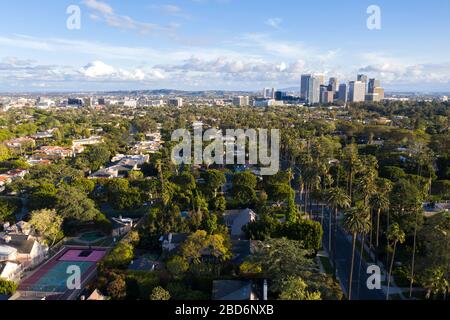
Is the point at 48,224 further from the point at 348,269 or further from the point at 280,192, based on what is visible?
the point at 348,269

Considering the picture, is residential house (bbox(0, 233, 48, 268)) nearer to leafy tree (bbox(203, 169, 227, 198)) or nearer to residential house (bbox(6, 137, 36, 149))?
leafy tree (bbox(203, 169, 227, 198))

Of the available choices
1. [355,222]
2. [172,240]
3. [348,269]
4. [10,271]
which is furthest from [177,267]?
[348,269]

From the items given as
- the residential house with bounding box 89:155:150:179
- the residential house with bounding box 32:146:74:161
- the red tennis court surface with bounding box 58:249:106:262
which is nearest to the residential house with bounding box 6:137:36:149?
the residential house with bounding box 32:146:74:161

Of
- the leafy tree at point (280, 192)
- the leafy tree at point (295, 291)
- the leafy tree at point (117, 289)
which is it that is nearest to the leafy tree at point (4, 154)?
the leafy tree at point (280, 192)

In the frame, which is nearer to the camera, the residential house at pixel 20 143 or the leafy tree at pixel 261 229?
the leafy tree at pixel 261 229

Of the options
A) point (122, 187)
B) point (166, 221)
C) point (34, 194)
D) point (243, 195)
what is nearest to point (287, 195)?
point (243, 195)

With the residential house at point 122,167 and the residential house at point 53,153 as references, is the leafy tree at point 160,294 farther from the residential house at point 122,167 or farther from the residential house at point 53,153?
the residential house at point 53,153

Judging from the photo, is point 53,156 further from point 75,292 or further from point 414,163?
point 414,163
